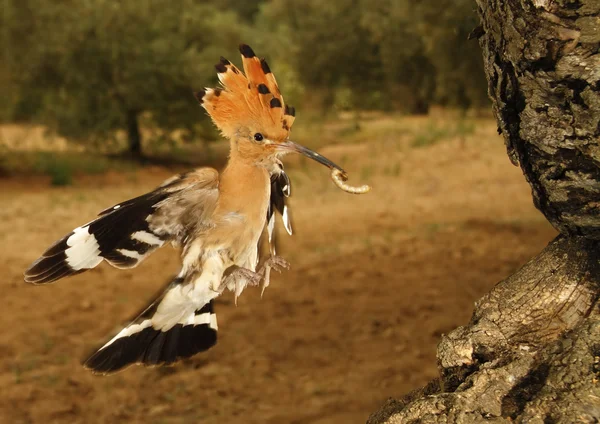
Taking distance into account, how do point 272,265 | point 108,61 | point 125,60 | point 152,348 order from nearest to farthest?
1. point 272,265
2. point 152,348
3. point 125,60
4. point 108,61

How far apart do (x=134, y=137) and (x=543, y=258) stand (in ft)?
32.5

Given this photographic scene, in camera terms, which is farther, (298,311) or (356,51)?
(356,51)

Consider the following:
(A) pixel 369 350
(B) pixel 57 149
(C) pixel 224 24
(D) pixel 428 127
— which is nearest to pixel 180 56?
(C) pixel 224 24

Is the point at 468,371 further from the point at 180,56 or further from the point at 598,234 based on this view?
the point at 180,56

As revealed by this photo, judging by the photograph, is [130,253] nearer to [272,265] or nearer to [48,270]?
[48,270]

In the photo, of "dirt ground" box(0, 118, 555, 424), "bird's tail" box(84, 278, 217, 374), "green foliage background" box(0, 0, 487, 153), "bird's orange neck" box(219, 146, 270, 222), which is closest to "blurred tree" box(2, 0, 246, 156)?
"green foliage background" box(0, 0, 487, 153)

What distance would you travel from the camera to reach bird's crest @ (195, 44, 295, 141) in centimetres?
129

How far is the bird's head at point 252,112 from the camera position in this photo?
129cm

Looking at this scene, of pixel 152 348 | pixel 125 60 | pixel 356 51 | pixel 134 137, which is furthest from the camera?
pixel 356 51

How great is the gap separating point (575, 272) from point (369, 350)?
8.88ft

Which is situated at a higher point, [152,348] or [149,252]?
[149,252]

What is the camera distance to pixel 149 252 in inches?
48.0

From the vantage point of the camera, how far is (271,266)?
1325 mm

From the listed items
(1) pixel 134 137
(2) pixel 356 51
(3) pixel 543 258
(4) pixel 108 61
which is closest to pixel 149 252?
(3) pixel 543 258
